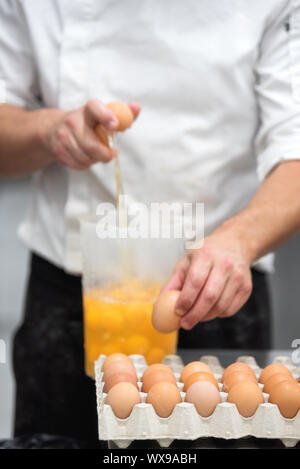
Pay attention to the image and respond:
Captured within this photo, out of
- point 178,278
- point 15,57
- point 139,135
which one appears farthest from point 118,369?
point 15,57

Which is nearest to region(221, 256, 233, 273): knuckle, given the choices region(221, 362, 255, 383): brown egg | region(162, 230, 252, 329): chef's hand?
region(162, 230, 252, 329): chef's hand

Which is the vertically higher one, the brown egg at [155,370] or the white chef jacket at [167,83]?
the white chef jacket at [167,83]

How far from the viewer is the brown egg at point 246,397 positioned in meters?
0.56

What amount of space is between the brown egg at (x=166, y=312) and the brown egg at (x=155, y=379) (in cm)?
8

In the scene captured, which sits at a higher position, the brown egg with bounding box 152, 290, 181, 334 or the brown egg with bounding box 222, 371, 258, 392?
the brown egg with bounding box 152, 290, 181, 334

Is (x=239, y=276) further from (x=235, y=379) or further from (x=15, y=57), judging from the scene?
(x=15, y=57)

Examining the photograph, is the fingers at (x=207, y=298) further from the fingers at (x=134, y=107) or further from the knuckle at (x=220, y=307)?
the fingers at (x=134, y=107)

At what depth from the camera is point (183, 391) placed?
620 mm

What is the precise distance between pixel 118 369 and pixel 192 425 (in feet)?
0.37

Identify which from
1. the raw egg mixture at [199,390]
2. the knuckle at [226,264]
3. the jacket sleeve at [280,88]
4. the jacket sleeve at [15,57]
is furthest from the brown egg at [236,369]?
the jacket sleeve at [15,57]

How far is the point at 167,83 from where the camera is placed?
917mm

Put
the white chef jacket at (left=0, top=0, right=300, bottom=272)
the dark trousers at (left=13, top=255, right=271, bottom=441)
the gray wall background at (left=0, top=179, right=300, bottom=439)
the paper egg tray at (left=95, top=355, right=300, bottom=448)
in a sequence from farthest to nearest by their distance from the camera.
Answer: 1. the gray wall background at (left=0, top=179, right=300, bottom=439)
2. the dark trousers at (left=13, top=255, right=271, bottom=441)
3. the white chef jacket at (left=0, top=0, right=300, bottom=272)
4. the paper egg tray at (left=95, top=355, right=300, bottom=448)

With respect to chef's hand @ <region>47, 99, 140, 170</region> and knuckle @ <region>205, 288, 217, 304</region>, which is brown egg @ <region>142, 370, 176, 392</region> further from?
chef's hand @ <region>47, 99, 140, 170</region>

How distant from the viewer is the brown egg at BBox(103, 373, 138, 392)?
60cm
